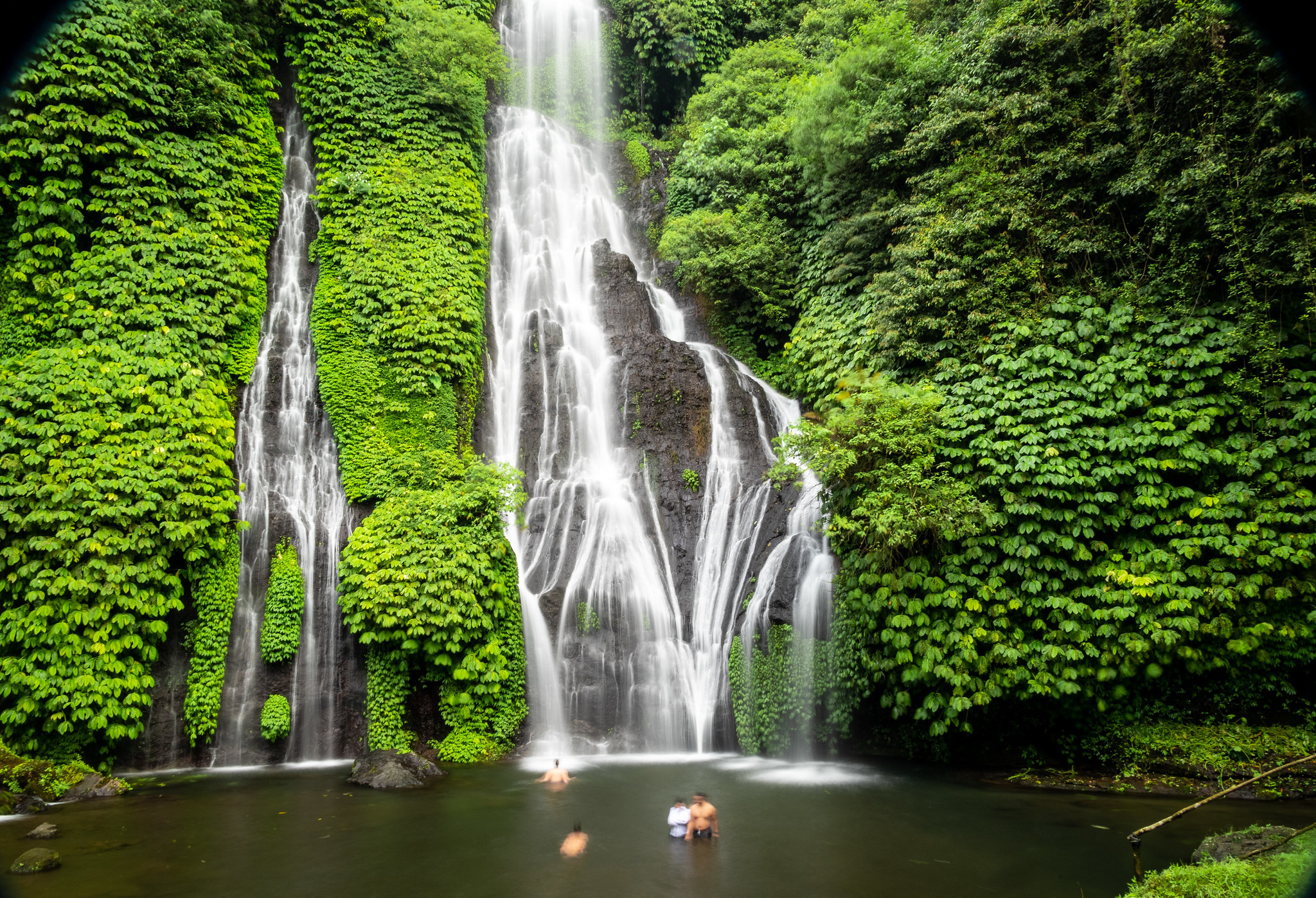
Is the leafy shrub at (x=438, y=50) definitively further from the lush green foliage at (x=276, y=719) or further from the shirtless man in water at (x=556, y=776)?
the shirtless man in water at (x=556, y=776)

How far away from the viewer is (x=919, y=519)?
930 centimetres

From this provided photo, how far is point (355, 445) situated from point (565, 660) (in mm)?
5664

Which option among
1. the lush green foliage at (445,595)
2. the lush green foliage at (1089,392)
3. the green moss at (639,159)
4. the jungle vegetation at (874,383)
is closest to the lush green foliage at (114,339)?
the jungle vegetation at (874,383)

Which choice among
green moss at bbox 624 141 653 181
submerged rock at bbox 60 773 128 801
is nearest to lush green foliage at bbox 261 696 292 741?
submerged rock at bbox 60 773 128 801

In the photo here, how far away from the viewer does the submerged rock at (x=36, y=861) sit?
6426 mm

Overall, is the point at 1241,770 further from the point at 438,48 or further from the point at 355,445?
the point at 438,48

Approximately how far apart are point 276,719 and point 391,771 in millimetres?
2534

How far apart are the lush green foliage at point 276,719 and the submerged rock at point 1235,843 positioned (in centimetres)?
1201

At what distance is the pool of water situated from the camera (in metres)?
6.44

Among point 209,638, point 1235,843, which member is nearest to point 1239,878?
point 1235,843

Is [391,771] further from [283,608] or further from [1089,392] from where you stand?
[1089,392]

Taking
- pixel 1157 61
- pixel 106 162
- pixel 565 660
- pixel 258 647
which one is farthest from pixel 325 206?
pixel 1157 61

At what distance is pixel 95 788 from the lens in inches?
351

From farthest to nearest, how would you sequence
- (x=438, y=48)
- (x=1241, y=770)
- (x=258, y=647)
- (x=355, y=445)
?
(x=438, y=48) < (x=355, y=445) < (x=258, y=647) < (x=1241, y=770)
